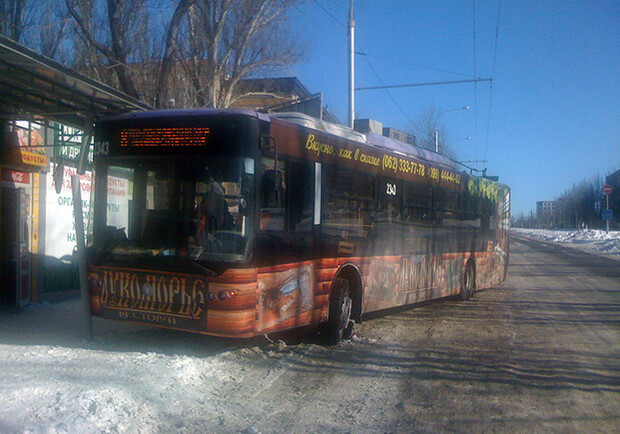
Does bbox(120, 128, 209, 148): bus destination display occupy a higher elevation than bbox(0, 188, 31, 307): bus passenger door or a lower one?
higher

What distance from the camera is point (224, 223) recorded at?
6422 mm

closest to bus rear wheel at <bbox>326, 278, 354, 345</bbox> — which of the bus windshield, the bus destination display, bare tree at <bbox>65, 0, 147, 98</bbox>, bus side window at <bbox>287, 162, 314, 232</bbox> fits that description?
bus side window at <bbox>287, 162, 314, 232</bbox>

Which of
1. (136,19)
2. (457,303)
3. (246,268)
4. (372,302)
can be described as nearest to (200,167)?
(246,268)

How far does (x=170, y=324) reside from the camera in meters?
6.70

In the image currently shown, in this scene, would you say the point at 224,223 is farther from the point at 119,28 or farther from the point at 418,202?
the point at 119,28

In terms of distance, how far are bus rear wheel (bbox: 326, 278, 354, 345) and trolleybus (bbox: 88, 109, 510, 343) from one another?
17 millimetres

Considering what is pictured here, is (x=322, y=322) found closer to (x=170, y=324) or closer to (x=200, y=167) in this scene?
(x=170, y=324)

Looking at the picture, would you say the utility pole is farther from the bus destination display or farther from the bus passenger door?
the bus destination display

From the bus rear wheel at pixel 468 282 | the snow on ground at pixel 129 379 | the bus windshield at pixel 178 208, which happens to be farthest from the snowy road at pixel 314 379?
the bus rear wheel at pixel 468 282

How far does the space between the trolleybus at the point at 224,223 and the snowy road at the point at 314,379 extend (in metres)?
0.63

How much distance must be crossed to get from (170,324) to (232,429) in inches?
88.4

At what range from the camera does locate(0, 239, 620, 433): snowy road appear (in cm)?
487

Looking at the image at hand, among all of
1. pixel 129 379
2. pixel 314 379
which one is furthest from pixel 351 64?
pixel 129 379

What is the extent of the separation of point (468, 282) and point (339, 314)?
21.6ft
